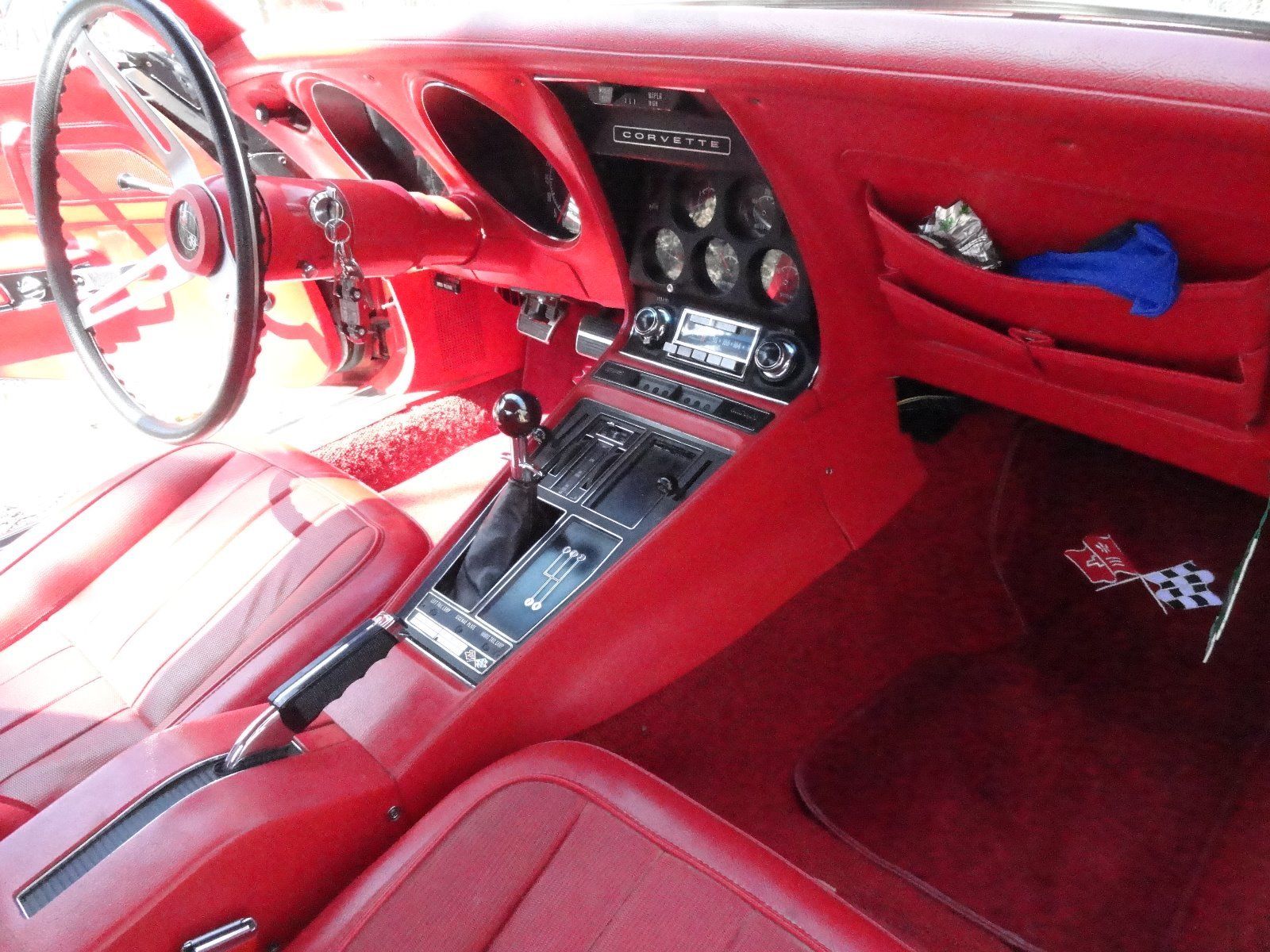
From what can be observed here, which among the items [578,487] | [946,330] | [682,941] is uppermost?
[946,330]

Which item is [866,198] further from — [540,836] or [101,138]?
[101,138]

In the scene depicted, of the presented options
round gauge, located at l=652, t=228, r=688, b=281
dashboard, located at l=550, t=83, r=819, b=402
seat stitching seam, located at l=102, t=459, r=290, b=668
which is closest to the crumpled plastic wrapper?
dashboard, located at l=550, t=83, r=819, b=402

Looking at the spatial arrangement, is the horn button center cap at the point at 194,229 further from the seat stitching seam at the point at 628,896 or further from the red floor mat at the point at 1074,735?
the red floor mat at the point at 1074,735

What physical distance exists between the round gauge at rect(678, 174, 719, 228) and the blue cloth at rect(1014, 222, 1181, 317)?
677 millimetres

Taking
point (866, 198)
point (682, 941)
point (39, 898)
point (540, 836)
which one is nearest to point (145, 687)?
point (39, 898)

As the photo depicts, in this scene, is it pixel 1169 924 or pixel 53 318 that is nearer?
pixel 1169 924

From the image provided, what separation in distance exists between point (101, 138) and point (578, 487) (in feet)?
4.75

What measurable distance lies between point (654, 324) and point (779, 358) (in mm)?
299

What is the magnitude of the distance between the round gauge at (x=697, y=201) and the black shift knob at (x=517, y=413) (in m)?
0.43

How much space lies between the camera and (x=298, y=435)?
7.58 ft

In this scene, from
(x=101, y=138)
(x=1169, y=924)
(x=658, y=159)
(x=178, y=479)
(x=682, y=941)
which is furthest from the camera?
(x=101, y=138)

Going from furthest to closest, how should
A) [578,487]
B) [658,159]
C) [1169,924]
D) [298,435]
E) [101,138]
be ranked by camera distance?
[298,435] < [101,138] < [578,487] < [658,159] < [1169,924]

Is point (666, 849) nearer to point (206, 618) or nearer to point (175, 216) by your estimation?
point (206, 618)

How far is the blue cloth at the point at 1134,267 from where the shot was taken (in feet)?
2.90
